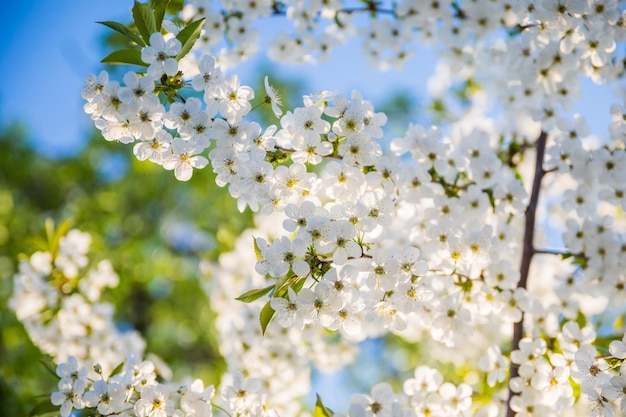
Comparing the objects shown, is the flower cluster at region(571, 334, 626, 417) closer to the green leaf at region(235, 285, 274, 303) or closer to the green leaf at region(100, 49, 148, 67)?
the green leaf at region(235, 285, 274, 303)

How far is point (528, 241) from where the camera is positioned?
2965 mm

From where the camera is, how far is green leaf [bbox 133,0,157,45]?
6.68 ft

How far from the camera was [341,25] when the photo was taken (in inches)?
133

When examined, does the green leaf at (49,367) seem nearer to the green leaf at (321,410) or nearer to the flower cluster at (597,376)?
the green leaf at (321,410)

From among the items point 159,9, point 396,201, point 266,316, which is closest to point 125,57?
point 159,9

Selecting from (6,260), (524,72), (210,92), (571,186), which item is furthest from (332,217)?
(6,260)

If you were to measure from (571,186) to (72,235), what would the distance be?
13.6 ft

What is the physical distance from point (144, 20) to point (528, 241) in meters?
2.50

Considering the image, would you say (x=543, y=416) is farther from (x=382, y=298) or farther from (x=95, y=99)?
(x=95, y=99)

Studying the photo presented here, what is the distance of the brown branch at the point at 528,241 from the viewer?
2.72 metres

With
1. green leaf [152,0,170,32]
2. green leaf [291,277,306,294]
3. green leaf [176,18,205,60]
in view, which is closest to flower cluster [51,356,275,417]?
green leaf [291,277,306,294]

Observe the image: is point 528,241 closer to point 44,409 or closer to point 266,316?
point 266,316

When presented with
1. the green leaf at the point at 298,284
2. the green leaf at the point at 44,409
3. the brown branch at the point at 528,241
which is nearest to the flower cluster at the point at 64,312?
the green leaf at the point at 44,409

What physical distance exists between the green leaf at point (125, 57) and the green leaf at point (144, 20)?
10 cm
